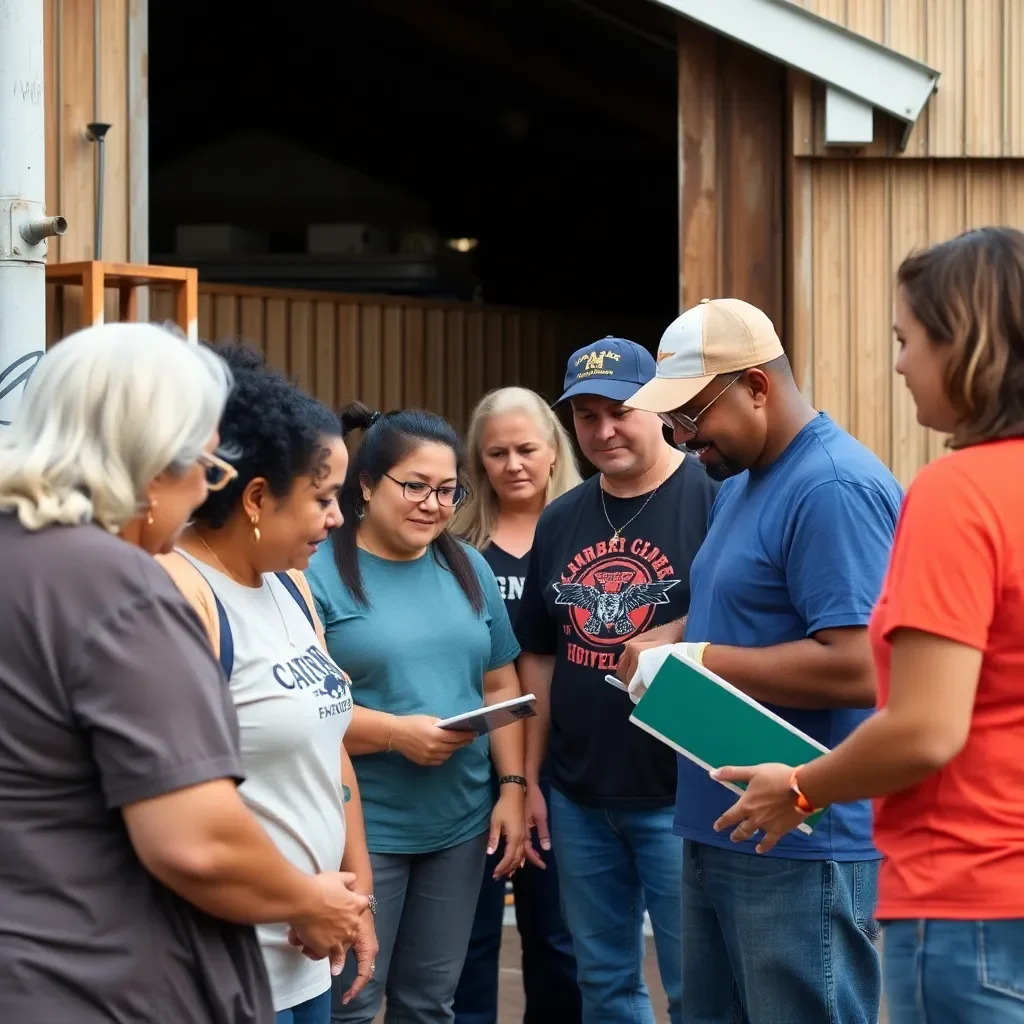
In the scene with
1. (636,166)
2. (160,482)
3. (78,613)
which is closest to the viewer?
(78,613)

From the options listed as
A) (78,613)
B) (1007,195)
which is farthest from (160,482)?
(1007,195)

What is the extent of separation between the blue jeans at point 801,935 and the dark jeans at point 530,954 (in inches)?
54.4

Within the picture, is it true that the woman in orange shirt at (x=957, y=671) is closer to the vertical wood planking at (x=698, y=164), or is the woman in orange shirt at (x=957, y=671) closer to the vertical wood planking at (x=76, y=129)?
the vertical wood planking at (x=698, y=164)

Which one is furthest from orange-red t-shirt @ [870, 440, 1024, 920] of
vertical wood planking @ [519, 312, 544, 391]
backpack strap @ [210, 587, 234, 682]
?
vertical wood planking @ [519, 312, 544, 391]

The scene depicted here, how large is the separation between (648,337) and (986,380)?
902 centimetres

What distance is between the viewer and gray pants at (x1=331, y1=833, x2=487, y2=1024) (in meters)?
3.66

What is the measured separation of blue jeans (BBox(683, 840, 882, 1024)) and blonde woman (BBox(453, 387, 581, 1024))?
1.34m

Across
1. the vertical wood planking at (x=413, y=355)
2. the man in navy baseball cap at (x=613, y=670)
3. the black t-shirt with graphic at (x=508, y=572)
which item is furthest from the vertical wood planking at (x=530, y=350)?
the man in navy baseball cap at (x=613, y=670)

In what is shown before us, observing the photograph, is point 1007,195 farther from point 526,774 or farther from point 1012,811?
point 1012,811

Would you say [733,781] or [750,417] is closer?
[733,781]

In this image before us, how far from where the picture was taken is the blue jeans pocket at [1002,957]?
6.57ft

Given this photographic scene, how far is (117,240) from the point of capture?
573cm

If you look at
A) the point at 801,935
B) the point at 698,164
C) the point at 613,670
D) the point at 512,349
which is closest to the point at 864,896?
the point at 801,935

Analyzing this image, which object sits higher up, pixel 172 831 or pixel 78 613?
pixel 78 613
